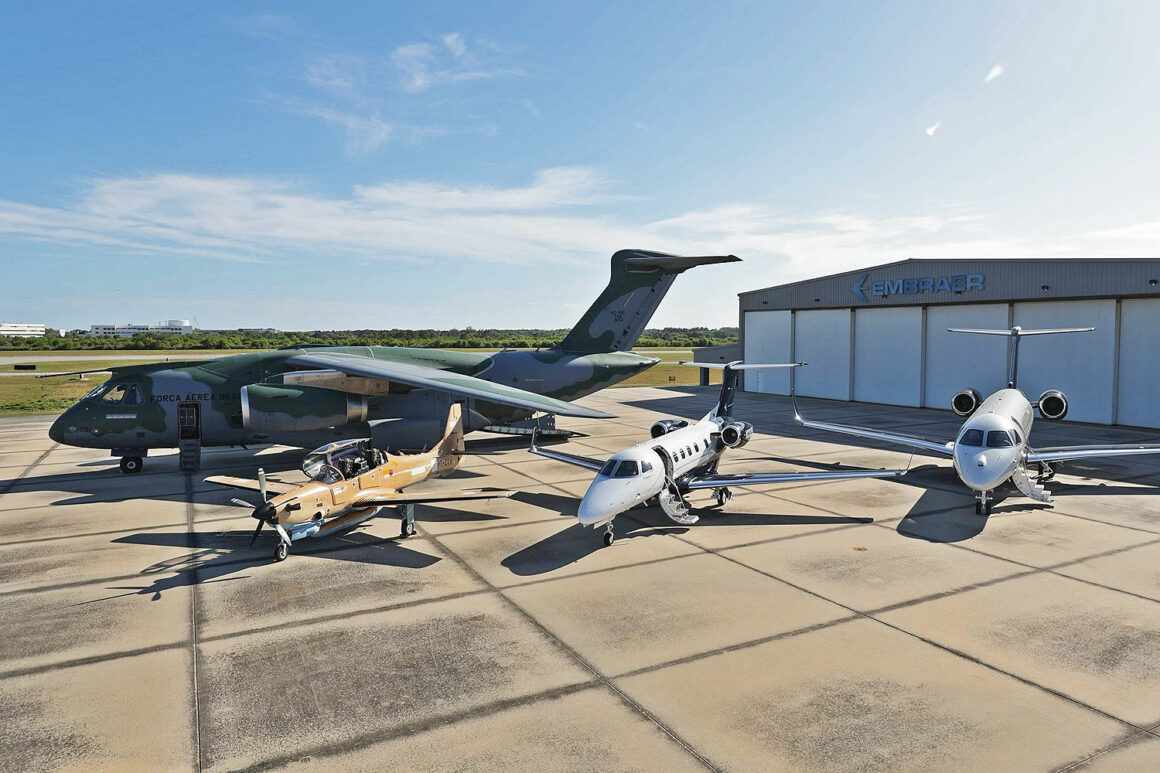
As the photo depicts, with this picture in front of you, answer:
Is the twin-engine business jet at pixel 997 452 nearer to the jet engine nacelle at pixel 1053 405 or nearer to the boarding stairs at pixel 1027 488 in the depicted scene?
the boarding stairs at pixel 1027 488

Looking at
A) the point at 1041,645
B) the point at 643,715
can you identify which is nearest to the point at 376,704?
the point at 643,715

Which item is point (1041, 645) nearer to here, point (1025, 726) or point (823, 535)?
point (1025, 726)

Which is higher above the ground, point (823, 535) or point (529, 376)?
point (529, 376)

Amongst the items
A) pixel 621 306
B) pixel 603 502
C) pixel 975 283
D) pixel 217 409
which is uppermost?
pixel 975 283

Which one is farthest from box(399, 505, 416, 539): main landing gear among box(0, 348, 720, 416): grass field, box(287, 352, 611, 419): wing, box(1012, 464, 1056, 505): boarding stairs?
box(0, 348, 720, 416): grass field

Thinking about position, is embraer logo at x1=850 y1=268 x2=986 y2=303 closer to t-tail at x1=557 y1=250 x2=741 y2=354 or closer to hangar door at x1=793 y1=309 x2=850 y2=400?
hangar door at x1=793 y1=309 x2=850 y2=400

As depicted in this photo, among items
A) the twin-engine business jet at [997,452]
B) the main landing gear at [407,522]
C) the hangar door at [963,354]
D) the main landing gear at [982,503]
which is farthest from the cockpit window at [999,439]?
the hangar door at [963,354]

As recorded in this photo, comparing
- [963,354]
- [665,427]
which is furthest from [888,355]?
[665,427]

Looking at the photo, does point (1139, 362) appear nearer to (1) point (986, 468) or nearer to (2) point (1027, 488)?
(2) point (1027, 488)
